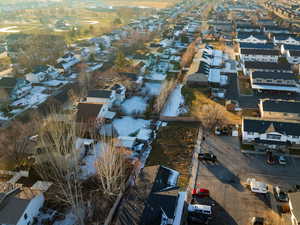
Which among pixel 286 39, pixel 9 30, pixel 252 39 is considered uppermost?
pixel 286 39

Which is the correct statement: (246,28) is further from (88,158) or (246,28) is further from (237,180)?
(88,158)

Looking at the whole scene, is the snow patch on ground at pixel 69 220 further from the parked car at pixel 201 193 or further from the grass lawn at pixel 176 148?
the parked car at pixel 201 193

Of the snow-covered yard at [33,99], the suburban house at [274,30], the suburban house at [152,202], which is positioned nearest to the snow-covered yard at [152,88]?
the snow-covered yard at [33,99]

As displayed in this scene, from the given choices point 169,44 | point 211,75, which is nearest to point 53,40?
point 169,44

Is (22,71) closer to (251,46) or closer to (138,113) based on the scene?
(138,113)

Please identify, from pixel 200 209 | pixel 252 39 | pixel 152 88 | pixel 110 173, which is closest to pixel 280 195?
pixel 200 209

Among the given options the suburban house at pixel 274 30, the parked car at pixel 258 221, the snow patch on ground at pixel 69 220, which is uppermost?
the suburban house at pixel 274 30

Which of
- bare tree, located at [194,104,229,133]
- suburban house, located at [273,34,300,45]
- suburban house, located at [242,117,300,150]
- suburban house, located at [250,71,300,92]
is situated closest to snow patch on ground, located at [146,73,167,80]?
bare tree, located at [194,104,229,133]
